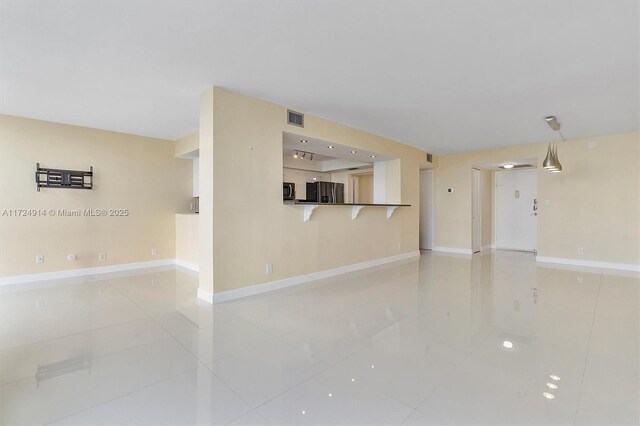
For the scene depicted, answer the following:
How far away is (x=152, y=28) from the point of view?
228 cm

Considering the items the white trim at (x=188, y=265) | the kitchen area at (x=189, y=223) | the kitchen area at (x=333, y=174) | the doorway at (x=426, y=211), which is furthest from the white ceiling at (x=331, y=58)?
the doorway at (x=426, y=211)

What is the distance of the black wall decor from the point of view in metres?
4.49

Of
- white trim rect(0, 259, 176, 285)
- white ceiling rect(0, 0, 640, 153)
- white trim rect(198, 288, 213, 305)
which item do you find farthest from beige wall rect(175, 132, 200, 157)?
white trim rect(198, 288, 213, 305)

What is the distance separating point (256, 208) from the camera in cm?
374

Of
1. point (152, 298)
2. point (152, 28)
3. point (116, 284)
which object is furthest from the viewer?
point (116, 284)

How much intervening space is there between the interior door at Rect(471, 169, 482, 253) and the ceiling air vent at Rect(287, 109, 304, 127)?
490cm

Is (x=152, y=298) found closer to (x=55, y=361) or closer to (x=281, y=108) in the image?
(x=55, y=361)

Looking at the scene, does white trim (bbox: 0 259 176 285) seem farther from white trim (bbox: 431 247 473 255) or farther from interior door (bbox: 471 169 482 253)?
interior door (bbox: 471 169 482 253)

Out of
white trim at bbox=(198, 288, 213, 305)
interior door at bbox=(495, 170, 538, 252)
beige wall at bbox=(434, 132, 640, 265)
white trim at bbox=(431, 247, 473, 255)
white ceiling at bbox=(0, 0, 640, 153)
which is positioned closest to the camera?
white ceiling at bbox=(0, 0, 640, 153)

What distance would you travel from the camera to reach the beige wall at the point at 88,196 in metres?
4.31

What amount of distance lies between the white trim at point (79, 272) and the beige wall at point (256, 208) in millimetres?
2690

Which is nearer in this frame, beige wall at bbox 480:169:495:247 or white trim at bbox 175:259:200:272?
white trim at bbox 175:259:200:272

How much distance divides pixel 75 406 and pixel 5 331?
1734 mm

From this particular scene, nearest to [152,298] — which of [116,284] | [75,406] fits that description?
[116,284]
